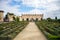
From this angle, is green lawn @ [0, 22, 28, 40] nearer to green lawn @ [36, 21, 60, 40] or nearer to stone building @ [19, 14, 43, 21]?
green lawn @ [36, 21, 60, 40]

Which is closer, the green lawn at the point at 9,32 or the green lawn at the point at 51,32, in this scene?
the green lawn at the point at 51,32

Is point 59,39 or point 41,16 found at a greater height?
point 59,39

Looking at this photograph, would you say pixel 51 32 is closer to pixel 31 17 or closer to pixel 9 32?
pixel 9 32

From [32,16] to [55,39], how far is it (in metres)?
62.7

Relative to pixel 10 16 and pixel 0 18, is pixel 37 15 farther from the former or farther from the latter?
pixel 0 18

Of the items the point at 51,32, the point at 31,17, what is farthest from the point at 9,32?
the point at 31,17

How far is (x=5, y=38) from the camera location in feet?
28.1

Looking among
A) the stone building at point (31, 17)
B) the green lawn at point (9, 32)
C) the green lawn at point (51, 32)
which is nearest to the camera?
the green lawn at point (51, 32)

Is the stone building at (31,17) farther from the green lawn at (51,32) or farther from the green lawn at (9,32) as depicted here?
the green lawn at (9,32)

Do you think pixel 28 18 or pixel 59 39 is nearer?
pixel 59 39

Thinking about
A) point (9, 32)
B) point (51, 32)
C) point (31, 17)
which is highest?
point (9, 32)

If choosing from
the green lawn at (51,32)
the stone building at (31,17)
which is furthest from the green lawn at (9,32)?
the stone building at (31,17)

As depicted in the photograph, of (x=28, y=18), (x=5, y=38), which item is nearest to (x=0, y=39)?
(x=5, y=38)

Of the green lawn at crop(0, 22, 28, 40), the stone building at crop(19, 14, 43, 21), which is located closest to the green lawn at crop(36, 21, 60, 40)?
the green lawn at crop(0, 22, 28, 40)
